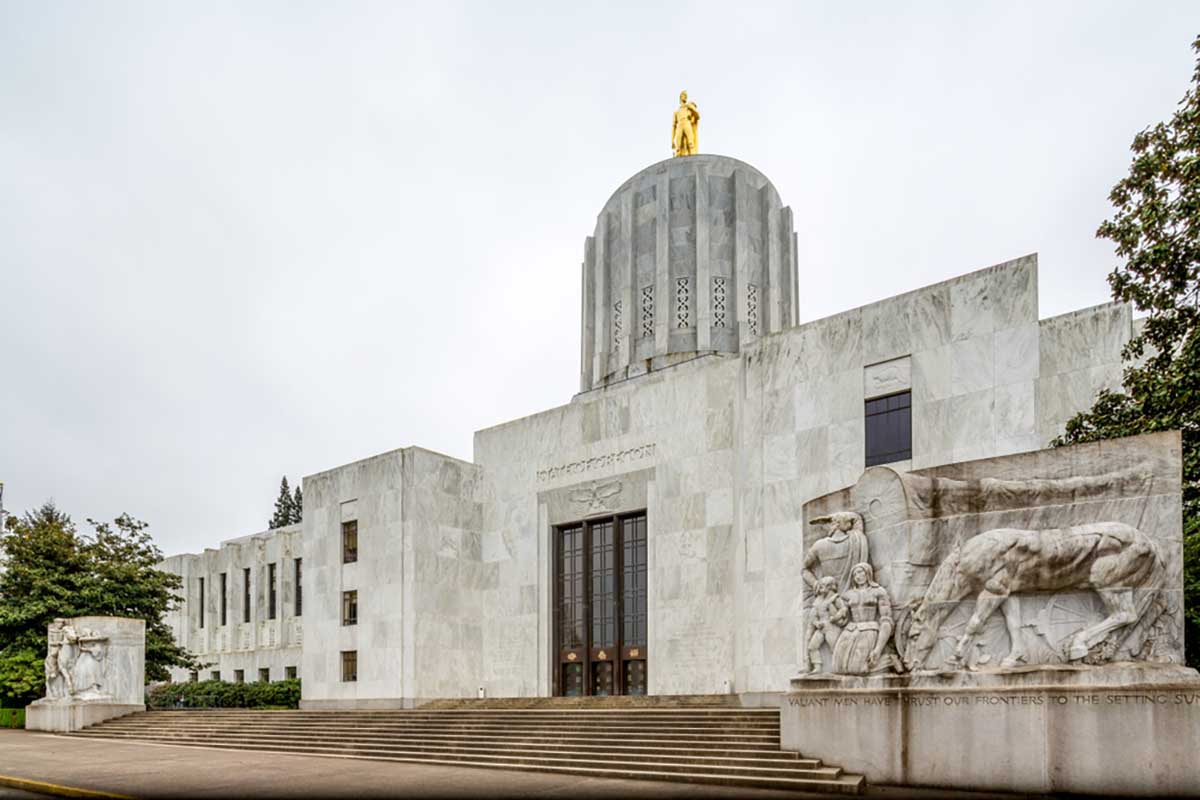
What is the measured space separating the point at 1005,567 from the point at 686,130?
27279 millimetres

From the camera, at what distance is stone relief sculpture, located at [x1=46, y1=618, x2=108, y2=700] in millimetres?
35219

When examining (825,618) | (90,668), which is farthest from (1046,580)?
(90,668)

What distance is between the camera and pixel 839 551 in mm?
16219

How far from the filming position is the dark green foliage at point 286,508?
278 feet

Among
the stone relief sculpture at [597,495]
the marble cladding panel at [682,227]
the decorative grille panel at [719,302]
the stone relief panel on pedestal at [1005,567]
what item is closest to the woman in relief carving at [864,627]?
the stone relief panel on pedestal at [1005,567]

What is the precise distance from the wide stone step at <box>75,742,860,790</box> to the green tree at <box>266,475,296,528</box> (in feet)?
207

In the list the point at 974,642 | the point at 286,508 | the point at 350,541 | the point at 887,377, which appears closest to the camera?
the point at 974,642

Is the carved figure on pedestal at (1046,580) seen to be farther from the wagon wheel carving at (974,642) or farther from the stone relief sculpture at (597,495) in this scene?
the stone relief sculpture at (597,495)

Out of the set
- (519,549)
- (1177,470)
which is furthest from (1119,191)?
(519,549)

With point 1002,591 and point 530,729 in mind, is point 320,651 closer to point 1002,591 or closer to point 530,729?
point 530,729

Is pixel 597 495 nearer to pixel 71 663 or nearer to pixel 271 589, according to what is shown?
pixel 71 663

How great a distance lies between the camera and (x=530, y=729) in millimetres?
23594

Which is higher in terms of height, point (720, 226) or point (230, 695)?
point (720, 226)

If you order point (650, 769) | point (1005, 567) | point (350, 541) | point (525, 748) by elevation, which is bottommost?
point (525, 748)
